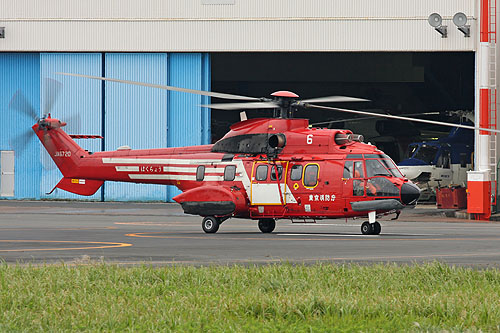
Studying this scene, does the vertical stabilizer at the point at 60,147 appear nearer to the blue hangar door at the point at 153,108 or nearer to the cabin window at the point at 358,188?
the cabin window at the point at 358,188

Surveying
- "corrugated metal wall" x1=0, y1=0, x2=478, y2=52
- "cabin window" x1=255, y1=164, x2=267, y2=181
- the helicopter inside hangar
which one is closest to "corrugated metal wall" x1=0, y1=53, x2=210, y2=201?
"corrugated metal wall" x1=0, y1=0, x2=478, y2=52

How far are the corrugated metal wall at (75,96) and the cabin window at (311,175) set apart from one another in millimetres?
22171

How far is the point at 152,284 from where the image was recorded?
1137 centimetres

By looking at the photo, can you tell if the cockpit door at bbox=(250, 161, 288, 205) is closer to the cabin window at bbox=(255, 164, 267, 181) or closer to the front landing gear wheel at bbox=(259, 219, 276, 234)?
the cabin window at bbox=(255, 164, 267, 181)

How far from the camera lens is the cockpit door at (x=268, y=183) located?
23094 millimetres

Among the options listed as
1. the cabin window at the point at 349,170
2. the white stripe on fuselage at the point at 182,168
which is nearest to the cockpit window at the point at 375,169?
the cabin window at the point at 349,170

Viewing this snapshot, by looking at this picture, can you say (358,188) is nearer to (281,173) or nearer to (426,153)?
(281,173)

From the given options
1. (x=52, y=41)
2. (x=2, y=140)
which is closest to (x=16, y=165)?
(x=2, y=140)

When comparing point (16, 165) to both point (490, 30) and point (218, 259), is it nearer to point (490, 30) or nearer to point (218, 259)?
point (490, 30)

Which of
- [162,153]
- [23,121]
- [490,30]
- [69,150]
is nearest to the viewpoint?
[162,153]

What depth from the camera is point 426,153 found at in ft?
129

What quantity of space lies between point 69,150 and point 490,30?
743 inches

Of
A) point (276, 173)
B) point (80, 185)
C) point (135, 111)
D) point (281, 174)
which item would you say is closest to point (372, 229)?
point (281, 174)

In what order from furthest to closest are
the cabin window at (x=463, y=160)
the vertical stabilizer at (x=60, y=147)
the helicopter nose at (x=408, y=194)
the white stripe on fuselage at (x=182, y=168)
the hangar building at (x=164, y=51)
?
the hangar building at (x=164, y=51) → the cabin window at (x=463, y=160) → the vertical stabilizer at (x=60, y=147) → the white stripe on fuselage at (x=182, y=168) → the helicopter nose at (x=408, y=194)
